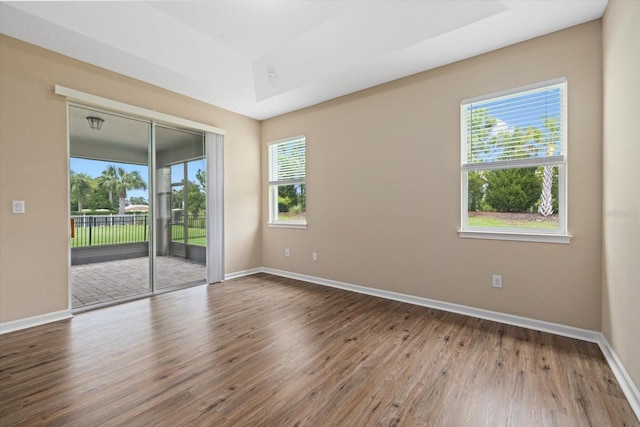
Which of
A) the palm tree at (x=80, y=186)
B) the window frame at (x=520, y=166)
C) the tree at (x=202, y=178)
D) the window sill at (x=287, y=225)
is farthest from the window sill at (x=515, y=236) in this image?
the palm tree at (x=80, y=186)

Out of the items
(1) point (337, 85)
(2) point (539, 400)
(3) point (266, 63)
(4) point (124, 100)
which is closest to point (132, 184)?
(4) point (124, 100)

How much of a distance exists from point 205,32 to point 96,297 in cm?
347

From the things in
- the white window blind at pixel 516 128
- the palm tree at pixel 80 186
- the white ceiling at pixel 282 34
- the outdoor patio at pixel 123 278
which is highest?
the white ceiling at pixel 282 34

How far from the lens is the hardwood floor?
168 cm

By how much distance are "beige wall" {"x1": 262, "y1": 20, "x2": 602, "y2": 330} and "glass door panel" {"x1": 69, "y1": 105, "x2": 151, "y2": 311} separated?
2.18m

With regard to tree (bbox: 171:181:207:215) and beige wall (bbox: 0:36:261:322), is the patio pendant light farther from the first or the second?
tree (bbox: 171:181:207:215)

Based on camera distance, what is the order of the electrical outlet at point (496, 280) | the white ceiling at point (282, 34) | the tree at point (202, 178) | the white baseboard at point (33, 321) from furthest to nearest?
the tree at point (202, 178) < the electrical outlet at point (496, 280) < the white baseboard at point (33, 321) < the white ceiling at point (282, 34)

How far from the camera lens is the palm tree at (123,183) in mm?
3779

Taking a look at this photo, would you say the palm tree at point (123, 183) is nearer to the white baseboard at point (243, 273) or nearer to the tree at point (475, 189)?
the white baseboard at point (243, 273)

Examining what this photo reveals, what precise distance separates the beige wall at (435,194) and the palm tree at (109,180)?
8.40ft

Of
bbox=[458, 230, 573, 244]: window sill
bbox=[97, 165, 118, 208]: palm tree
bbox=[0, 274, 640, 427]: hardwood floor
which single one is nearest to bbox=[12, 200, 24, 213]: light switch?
bbox=[97, 165, 118, 208]: palm tree

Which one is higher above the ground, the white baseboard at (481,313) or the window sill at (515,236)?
the window sill at (515,236)

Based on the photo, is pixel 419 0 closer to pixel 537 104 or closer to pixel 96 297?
pixel 537 104

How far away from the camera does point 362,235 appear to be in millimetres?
A: 4098
